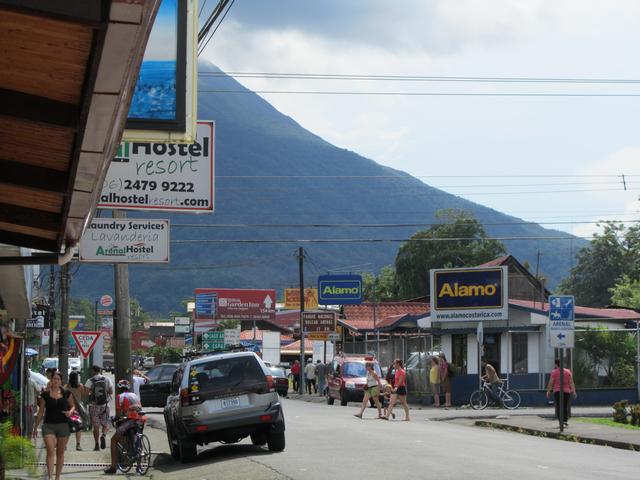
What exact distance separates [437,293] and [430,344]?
90.7 inches

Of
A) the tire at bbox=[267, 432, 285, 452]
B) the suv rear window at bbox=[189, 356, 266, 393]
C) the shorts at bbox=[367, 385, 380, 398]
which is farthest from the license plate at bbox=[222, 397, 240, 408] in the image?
the shorts at bbox=[367, 385, 380, 398]

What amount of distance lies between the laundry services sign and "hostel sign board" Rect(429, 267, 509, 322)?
2417 centimetres

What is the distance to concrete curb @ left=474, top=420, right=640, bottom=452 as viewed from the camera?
21047mm

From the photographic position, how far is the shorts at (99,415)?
24.1 metres

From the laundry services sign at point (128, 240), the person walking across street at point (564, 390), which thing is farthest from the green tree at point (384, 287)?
the laundry services sign at point (128, 240)

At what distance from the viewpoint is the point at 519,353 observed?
39969mm

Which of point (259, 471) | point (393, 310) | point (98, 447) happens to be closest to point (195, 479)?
point (259, 471)

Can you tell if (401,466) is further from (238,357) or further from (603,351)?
(603,351)

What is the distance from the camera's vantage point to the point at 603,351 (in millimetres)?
37531

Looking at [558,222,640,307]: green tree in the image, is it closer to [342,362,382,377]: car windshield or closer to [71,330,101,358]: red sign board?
[342,362,382,377]: car windshield

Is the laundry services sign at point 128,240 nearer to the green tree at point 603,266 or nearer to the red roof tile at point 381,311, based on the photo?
the red roof tile at point 381,311

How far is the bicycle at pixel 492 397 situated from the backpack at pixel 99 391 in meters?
15.8

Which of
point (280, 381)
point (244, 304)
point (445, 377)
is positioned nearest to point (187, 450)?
point (445, 377)

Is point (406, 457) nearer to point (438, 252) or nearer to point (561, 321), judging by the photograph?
point (561, 321)
